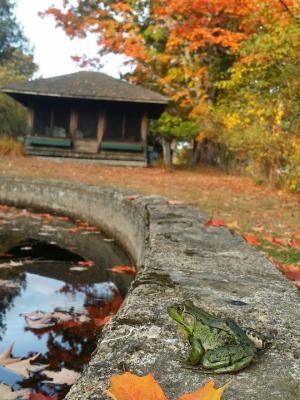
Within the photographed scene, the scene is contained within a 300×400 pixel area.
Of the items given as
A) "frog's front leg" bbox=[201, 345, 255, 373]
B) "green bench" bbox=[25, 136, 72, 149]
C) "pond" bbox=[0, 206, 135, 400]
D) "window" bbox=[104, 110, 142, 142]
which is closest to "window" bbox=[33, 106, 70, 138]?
"green bench" bbox=[25, 136, 72, 149]

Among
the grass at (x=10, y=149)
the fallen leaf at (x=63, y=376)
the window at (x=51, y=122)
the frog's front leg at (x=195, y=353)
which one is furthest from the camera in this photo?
the window at (x=51, y=122)

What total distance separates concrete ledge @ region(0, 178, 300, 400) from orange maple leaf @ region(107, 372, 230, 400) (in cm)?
20

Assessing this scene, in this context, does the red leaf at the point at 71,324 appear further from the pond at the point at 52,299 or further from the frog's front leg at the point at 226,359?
the frog's front leg at the point at 226,359

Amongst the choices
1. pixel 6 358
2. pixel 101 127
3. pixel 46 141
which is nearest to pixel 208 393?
pixel 6 358

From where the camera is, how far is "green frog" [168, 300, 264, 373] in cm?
142

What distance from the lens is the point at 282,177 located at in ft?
36.5

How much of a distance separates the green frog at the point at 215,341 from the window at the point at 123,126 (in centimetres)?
2045

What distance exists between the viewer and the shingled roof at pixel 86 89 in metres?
19.0

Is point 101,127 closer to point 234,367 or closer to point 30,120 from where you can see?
point 30,120

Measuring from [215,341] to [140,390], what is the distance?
0.47m

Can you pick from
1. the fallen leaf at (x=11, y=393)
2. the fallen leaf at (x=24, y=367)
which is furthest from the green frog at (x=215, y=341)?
the fallen leaf at (x=24, y=367)

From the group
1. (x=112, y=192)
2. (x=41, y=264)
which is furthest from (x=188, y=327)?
(x=112, y=192)

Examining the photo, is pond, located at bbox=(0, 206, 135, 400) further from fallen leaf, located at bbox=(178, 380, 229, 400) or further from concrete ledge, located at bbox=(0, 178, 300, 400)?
fallen leaf, located at bbox=(178, 380, 229, 400)

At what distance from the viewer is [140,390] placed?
110 cm
